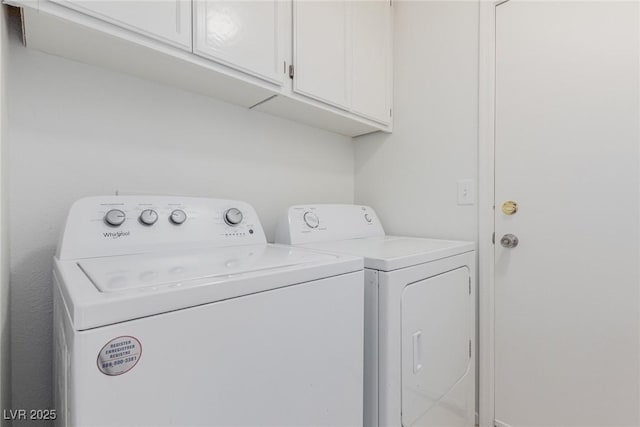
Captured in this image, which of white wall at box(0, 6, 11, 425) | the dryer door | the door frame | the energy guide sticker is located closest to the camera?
the energy guide sticker

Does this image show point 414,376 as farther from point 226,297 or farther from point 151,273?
point 151,273

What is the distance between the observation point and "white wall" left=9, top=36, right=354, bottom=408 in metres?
1.00

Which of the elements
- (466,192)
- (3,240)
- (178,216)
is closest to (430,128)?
(466,192)

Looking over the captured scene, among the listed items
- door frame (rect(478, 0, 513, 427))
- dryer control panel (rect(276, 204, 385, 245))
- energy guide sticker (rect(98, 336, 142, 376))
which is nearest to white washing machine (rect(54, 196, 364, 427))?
energy guide sticker (rect(98, 336, 142, 376))

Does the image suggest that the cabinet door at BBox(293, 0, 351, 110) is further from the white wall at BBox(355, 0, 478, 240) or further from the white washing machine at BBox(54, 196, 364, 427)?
the white washing machine at BBox(54, 196, 364, 427)

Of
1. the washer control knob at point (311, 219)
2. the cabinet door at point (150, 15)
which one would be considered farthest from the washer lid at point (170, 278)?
the cabinet door at point (150, 15)

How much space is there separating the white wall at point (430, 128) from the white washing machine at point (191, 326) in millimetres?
937

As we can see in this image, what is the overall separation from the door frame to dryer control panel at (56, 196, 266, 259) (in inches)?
42.5

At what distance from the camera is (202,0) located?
1045 millimetres

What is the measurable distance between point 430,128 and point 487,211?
1.79 ft

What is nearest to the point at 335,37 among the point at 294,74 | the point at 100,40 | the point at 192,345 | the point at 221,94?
the point at 294,74

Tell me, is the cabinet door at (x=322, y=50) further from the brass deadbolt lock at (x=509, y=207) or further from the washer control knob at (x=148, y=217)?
the brass deadbolt lock at (x=509, y=207)

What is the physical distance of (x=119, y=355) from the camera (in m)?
0.50

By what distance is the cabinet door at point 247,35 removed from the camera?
3.49ft
